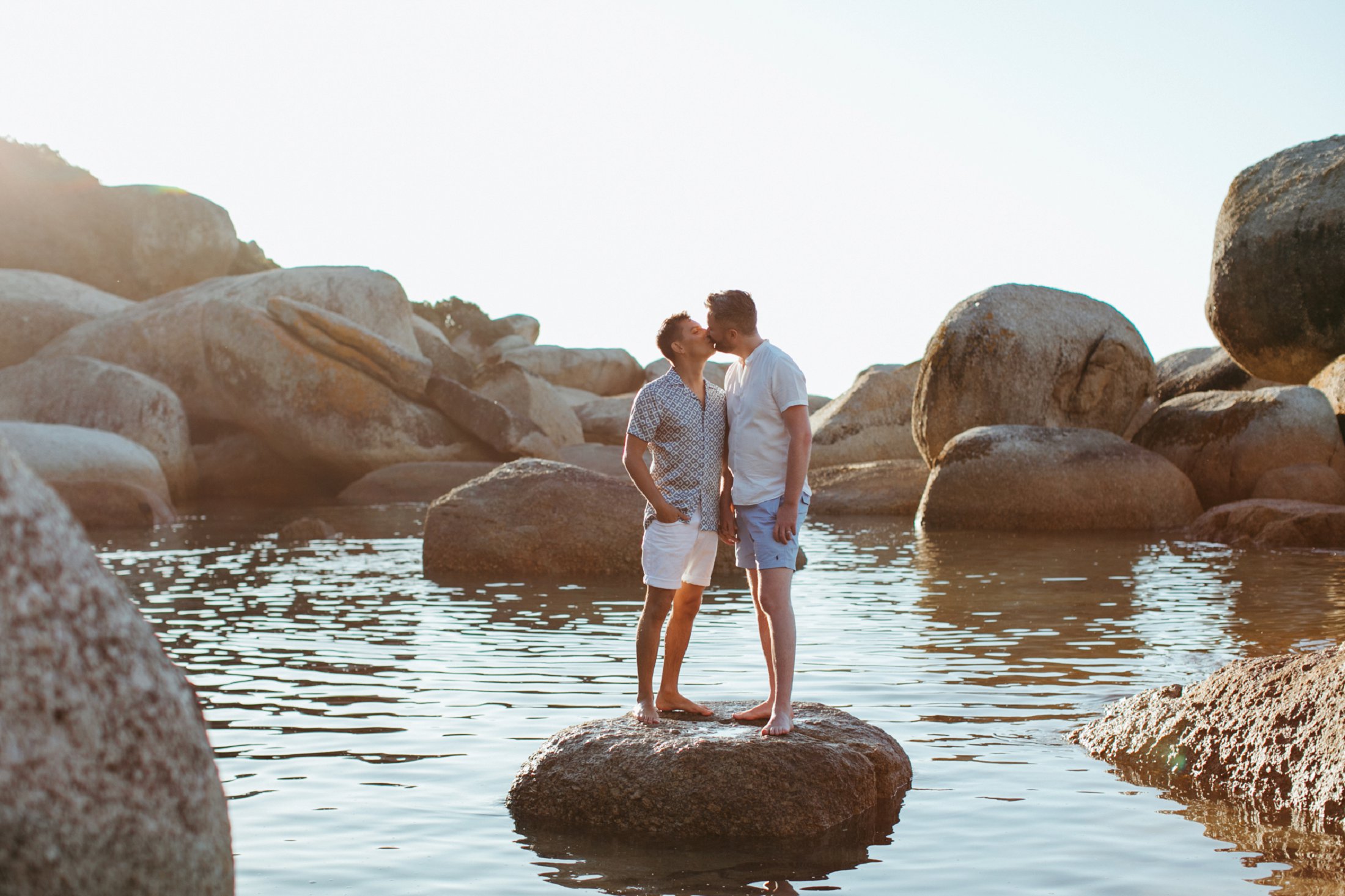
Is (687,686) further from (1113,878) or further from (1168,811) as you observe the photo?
(1113,878)

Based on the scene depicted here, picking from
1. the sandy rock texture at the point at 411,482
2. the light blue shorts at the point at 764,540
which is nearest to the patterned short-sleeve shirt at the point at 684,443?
the light blue shorts at the point at 764,540

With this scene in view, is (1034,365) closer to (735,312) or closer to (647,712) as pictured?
(735,312)

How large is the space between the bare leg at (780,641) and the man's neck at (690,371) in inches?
35.5

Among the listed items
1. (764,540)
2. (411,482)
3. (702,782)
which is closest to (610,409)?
(411,482)

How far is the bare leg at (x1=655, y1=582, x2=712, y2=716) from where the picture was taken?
6023 millimetres

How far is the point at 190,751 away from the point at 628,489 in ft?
35.6

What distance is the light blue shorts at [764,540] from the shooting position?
18.7 ft

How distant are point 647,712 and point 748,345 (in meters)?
1.58

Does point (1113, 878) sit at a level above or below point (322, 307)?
below

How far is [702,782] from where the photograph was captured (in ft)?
17.5

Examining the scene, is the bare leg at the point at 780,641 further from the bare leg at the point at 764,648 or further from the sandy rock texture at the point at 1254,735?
the sandy rock texture at the point at 1254,735

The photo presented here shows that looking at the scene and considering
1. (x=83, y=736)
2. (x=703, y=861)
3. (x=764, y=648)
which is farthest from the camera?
(x=764, y=648)

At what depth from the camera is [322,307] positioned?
32438 mm

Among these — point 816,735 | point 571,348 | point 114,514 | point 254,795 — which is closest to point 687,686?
point 816,735
